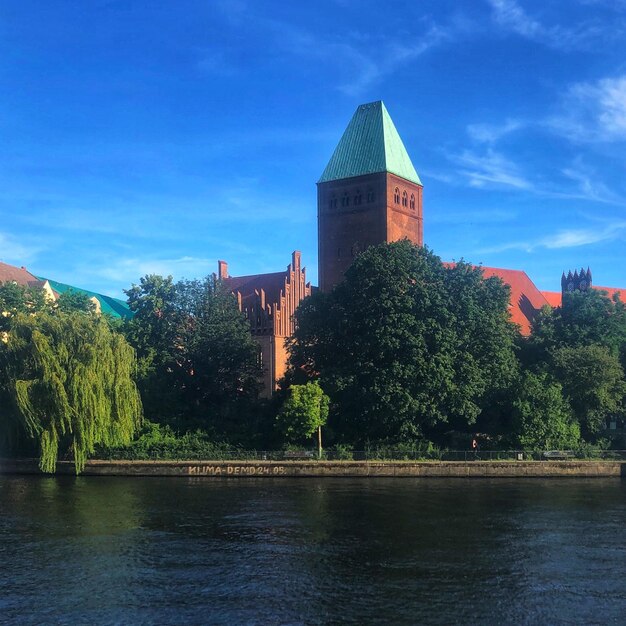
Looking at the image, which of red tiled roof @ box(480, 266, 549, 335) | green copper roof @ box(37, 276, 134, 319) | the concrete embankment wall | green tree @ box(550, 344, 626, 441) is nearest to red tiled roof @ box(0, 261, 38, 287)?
green copper roof @ box(37, 276, 134, 319)

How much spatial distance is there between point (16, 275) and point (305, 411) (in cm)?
5133

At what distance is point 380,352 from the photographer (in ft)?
174

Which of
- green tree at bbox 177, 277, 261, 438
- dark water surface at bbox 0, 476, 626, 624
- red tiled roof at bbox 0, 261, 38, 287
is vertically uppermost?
red tiled roof at bbox 0, 261, 38, 287

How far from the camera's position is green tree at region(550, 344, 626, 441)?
55.1 metres

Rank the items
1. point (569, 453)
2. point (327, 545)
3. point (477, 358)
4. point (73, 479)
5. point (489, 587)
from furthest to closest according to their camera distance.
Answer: point (477, 358) → point (569, 453) → point (73, 479) → point (327, 545) → point (489, 587)

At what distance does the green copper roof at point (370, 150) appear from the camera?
75.6m

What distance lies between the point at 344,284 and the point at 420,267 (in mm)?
5832

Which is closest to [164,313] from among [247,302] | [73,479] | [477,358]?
[247,302]

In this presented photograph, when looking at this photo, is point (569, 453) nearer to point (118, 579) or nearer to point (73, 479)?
point (73, 479)

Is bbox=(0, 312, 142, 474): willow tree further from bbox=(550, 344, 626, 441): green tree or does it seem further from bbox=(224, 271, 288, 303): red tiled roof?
bbox=(550, 344, 626, 441): green tree

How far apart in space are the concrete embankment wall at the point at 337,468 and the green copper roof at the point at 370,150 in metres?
34.3

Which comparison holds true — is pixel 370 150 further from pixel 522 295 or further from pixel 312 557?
pixel 312 557

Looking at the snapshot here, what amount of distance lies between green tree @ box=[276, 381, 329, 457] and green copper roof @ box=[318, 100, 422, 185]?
29.4 meters

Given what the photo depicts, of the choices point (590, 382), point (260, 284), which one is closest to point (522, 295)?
point (260, 284)
